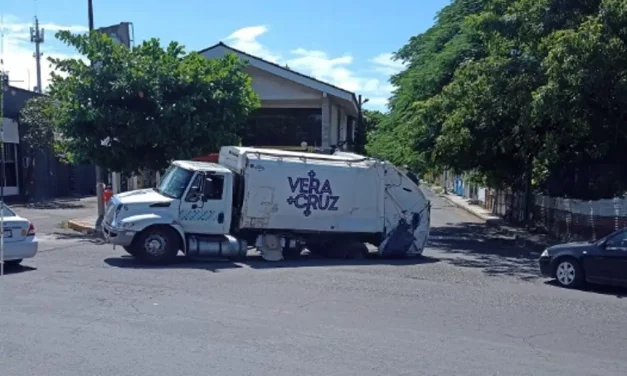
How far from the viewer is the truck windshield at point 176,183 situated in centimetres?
1678

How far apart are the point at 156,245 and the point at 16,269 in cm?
274

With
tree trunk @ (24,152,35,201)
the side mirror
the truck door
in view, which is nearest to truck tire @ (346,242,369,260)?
the truck door

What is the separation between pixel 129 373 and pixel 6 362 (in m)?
1.28

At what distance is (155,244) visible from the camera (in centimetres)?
1616

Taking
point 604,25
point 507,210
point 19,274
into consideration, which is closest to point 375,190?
point 604,25

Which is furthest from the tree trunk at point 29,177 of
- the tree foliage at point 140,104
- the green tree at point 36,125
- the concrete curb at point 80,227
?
the tree foliage at point 140,104

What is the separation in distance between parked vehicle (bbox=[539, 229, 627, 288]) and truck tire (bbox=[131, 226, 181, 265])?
733 centimetres

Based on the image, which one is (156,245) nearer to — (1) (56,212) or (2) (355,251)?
(2) (355,251)

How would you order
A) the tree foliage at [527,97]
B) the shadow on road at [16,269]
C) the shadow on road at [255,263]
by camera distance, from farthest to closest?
the tree foliage at [527,97] < the shadow on road at [255,263] < the shadow on road at [16,269]

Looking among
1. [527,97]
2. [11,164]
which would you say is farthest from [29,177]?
[527,97]

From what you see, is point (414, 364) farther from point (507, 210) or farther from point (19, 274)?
point (507, 210)

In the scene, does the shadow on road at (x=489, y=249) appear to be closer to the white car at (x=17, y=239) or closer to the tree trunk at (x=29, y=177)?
the white car at (x=17, y=239)

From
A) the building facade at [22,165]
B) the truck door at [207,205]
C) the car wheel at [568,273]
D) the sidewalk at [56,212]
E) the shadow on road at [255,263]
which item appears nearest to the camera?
the car wheel at [568,273]

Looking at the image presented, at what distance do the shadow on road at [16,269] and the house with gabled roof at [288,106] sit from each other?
17.1 m
